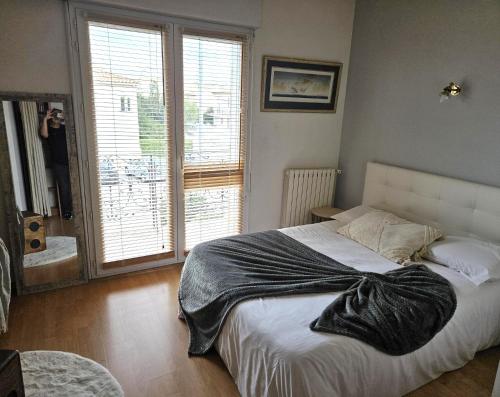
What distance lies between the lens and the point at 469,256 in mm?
2357

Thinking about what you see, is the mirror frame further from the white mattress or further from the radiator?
the radiator

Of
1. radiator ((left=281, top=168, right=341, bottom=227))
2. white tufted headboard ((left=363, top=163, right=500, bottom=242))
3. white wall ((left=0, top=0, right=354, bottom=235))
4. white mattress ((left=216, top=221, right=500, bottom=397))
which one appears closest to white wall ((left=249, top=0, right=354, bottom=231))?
white wall ((left=0, top=0, right=354, bottom=235))

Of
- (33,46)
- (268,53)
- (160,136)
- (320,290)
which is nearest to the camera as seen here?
(320,290)

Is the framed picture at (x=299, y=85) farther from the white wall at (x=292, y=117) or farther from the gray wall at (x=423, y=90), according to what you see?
the gray wall at (x=423, y=90)

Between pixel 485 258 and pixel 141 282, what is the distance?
2646mm

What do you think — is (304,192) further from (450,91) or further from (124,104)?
(124,104)

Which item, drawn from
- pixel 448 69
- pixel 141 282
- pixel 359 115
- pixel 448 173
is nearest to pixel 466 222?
pixel 448 173

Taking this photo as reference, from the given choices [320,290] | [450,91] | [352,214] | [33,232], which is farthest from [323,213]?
[33,232]

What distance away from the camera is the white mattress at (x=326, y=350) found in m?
1.58

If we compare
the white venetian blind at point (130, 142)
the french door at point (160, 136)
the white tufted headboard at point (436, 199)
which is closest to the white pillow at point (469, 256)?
the white tufted headboard at point (436, 199)

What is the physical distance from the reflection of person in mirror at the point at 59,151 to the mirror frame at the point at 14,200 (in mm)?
33

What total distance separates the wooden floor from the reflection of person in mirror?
0.73m

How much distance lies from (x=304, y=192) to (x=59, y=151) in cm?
233

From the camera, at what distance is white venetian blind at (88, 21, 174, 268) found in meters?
2.81
